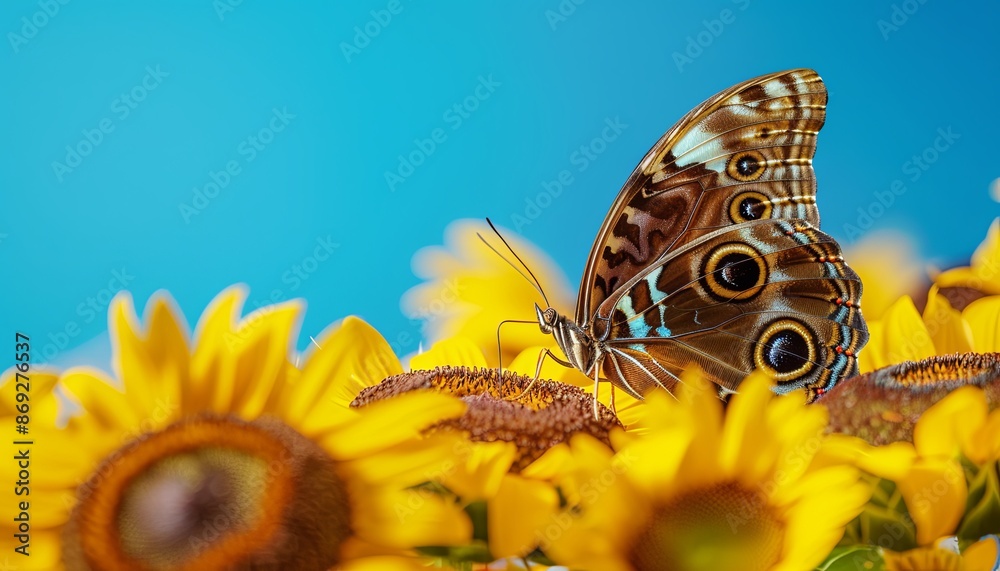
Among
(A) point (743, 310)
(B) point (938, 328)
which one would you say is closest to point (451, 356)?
(A) point (743, 310)

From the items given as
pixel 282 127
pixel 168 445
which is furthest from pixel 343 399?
pixel 282 127

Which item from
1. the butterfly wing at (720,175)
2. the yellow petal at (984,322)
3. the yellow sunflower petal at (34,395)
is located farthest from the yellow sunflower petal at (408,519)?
the yellow petal at (984,322)

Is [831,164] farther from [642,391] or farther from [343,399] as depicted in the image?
[343,399]

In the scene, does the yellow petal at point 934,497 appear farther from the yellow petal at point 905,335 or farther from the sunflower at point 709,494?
the yellow petal at point 905,335

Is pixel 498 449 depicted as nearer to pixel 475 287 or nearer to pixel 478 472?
pixel 478 472

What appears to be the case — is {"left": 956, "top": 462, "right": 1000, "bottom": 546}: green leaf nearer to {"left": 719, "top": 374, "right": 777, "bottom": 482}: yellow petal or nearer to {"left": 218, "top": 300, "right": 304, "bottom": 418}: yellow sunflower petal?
{"left": 719, "top": 374, "right": 777, "bottom": 482}: yellow petal

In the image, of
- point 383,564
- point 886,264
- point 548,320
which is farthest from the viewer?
point 886,264

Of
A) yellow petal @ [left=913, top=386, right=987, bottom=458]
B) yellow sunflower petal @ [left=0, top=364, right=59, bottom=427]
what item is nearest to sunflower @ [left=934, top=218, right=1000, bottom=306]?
yellow petal @ [left=913, top=386, right=987, bottom=458]
